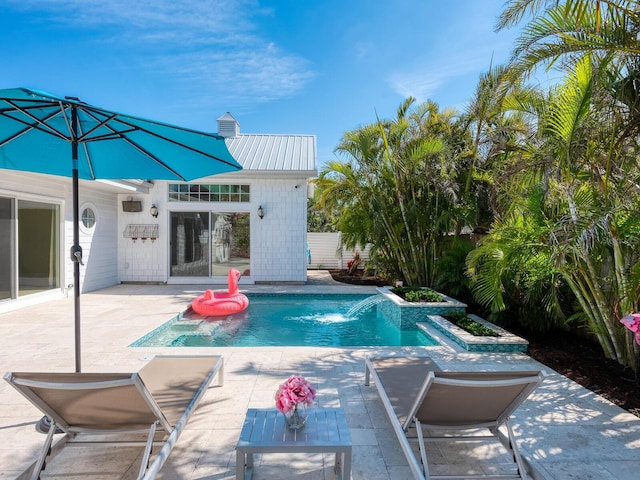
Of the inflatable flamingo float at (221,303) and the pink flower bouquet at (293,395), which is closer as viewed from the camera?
the pink flower bouquet at (293,395)

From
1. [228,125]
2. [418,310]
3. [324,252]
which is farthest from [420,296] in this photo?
[228,125]

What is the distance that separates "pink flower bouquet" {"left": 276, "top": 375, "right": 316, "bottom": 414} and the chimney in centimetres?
1291

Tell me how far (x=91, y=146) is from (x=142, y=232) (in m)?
7.76

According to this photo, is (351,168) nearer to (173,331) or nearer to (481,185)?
(481,185)

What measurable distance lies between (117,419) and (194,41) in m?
9.26

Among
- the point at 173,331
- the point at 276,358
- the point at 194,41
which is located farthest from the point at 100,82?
the point at 276,358

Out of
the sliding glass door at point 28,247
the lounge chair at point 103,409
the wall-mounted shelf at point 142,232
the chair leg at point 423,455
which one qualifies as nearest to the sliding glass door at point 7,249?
the sliding glass door at point 28,247

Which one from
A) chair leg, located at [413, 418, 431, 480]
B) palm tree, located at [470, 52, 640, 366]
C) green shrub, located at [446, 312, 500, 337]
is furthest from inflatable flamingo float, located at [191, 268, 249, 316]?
chair leg, located at [413, 418, 431, 480]

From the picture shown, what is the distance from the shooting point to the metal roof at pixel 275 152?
11344 mm

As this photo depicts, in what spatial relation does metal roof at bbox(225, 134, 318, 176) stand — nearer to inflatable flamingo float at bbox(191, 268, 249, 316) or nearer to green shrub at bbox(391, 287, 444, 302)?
inflatable flamingo float at bbox(191, 268, 249, 316)

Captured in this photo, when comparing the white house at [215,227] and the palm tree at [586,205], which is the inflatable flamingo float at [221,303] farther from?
the palm tree at [586,205]

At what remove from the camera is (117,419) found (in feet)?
7.86

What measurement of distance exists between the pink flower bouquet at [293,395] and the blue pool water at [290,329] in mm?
4014

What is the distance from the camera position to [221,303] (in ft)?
25.6
